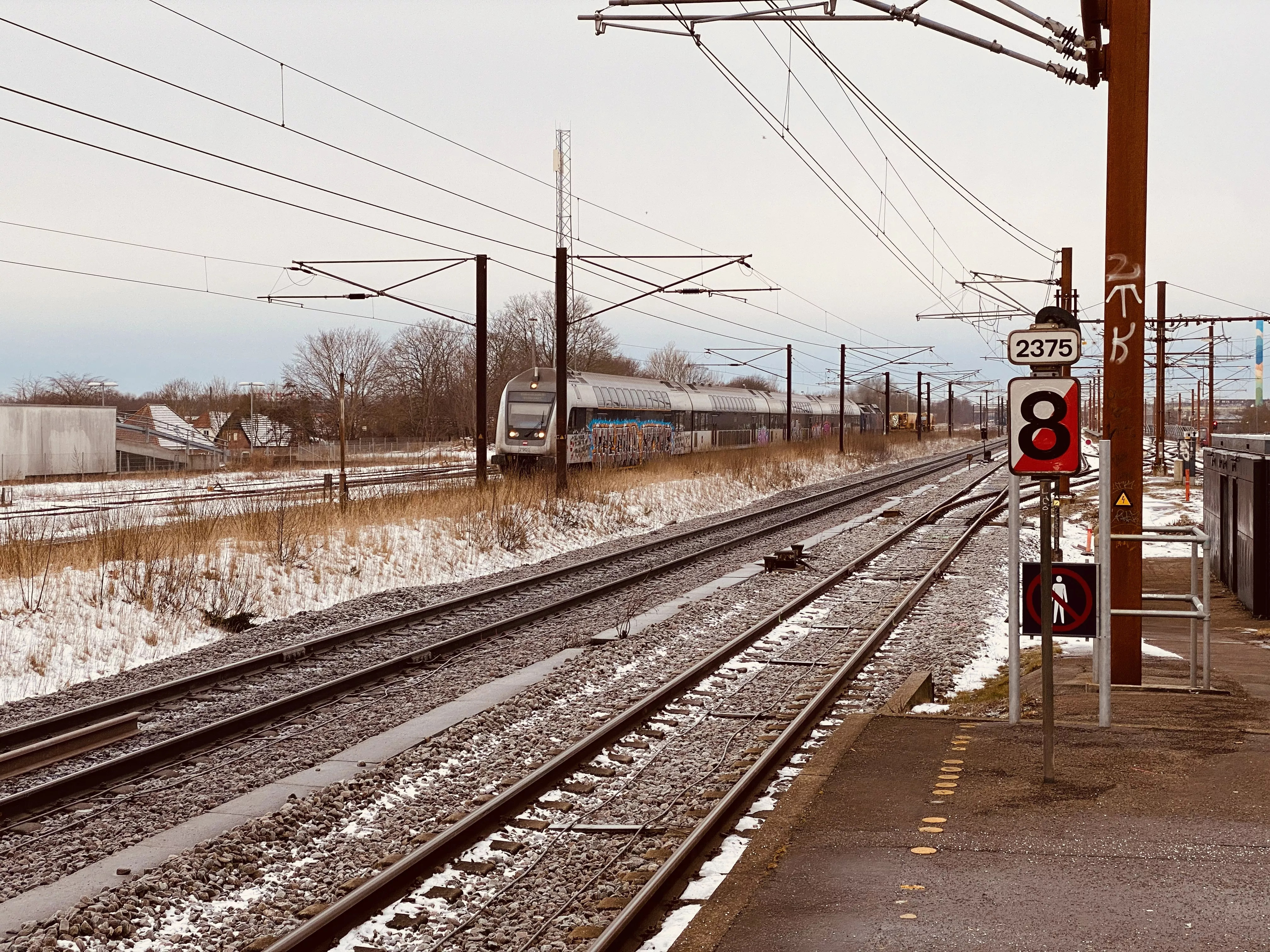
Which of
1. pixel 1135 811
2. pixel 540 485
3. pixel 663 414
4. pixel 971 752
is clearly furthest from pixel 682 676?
pixel 663 414

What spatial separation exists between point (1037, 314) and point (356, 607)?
11.0m

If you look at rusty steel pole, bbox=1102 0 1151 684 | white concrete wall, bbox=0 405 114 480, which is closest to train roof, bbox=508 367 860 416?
white concrete wall, bbox=0 405 114 480

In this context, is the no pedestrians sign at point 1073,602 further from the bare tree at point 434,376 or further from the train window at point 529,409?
the bare tree at point 434,376

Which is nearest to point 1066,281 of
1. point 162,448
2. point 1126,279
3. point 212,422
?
point 1126,279

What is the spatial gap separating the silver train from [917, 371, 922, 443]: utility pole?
2407 cm

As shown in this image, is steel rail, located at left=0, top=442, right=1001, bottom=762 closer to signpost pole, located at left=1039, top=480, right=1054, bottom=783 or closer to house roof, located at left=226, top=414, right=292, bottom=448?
signpost pole, located at left=1039, top=480, right=1054, bottom=783

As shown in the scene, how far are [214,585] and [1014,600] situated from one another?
11037 millimetres

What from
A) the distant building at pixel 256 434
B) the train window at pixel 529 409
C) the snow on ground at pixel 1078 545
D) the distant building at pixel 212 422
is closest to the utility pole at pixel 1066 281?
the snow on ground at pixel 1078 545

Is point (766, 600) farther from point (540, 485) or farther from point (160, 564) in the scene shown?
point (540, 485)

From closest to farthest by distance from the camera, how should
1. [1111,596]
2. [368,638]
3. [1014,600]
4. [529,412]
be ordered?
1. [1014,600]
2. [1111,596]
3. [368,638]
4. [529,412]

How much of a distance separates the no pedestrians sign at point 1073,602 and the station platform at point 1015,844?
0.74 meters

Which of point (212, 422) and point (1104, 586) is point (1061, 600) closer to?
point (1104, 586)

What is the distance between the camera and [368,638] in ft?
45.4

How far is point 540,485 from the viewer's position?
2830 centimetres
